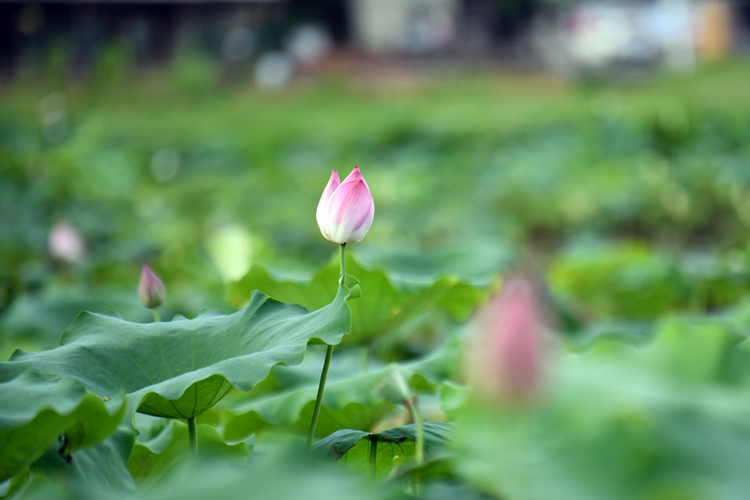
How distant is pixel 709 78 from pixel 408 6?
7594 mm

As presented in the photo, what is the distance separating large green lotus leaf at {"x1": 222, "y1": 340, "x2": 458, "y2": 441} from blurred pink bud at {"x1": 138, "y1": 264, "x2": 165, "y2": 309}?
143 mm

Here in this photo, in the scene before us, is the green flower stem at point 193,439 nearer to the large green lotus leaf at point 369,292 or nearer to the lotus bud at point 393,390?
the lotus bud at point 393,390

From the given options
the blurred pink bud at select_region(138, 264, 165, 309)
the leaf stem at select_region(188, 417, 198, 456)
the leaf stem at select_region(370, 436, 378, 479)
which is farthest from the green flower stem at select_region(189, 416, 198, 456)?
the blurred pink bud at select_region(138, 264, 165, 309)

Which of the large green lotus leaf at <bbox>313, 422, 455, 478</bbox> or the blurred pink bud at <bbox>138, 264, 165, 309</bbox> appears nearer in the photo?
the large green lotus leaf at <bbox>313, 422, 455, 478</bbox>

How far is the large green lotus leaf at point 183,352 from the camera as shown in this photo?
47cm

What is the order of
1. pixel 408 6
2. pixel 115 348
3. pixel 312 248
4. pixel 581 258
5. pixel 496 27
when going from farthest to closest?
pixel 408 6 < pixel 496 27 < pixel 312 248 < pixel 581 258 < pixel 115 348

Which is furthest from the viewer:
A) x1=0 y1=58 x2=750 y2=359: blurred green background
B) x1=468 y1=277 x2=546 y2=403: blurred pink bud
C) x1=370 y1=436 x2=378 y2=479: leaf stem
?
x1=0 y1=58 x2=750 y2=359: blurred green background

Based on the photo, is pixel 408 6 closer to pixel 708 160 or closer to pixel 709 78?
pixel 709 78

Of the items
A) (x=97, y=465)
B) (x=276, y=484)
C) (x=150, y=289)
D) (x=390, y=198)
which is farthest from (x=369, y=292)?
(x=390, y=198)

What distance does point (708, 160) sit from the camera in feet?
12.4

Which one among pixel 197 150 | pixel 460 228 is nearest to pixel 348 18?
pixel 197 150

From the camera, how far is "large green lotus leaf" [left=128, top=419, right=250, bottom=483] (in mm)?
517

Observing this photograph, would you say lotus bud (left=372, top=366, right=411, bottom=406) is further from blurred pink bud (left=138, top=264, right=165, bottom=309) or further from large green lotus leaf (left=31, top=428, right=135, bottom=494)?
blurred pink bud (left=138, top=264, right=165, bottom=309)

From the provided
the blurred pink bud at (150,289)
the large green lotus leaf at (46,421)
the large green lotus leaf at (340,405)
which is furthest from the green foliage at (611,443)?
the blurred pink bud at (150,289)
